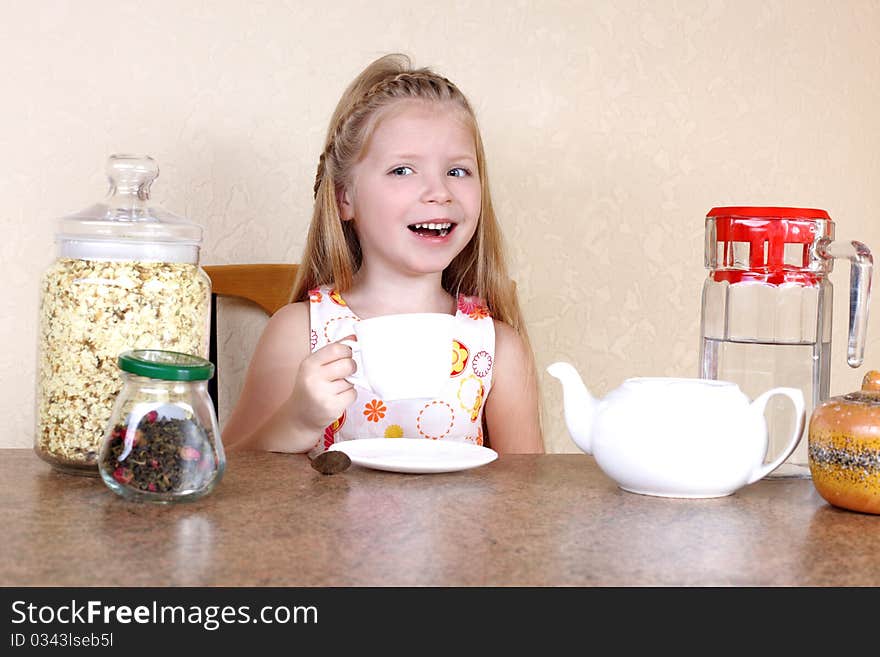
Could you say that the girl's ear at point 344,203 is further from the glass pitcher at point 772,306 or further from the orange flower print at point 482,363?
Answer: the glass pitcher at point 772,306

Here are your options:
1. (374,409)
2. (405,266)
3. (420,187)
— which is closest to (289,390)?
(374,409)

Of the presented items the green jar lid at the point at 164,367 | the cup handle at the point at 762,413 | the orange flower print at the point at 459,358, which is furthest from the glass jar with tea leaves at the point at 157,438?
the orange flower print at the point at 459,358

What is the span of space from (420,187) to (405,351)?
2.03 ft

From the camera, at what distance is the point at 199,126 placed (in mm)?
1621

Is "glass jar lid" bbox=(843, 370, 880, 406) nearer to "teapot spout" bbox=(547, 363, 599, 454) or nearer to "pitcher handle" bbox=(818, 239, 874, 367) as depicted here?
"pitcher handle" bbox=(818, 239, 874, 367)

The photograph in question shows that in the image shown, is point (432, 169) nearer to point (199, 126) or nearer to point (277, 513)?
point (199, 126)

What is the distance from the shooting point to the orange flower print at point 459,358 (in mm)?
1515

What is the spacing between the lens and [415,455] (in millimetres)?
939

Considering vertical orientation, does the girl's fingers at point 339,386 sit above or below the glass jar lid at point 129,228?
below

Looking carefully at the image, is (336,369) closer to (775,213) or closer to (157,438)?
(157,438)

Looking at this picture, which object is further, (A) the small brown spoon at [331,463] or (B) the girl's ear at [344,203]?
(B) the girl's ear at [344,203]

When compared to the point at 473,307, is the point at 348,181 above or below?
above
